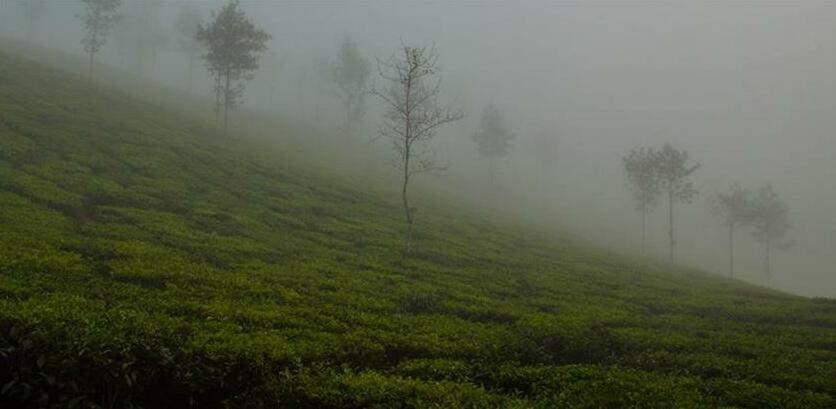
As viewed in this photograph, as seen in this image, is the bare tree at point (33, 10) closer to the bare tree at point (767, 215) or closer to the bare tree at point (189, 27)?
the bare tree at point (189, 27)

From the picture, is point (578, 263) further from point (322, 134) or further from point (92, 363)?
point (322, 134)

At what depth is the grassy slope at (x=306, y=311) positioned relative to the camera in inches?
452

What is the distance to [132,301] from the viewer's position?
15125 mm

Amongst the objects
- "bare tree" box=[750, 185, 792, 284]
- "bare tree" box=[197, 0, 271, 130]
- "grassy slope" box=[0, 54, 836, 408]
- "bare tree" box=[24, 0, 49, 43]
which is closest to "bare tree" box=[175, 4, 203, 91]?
"bare tree" box=[24, 0, 49, 43]

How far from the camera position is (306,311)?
56.7ft

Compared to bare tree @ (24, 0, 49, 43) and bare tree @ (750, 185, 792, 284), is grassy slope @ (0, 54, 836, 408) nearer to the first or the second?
bare tree @ (750, 185, 792, 284)

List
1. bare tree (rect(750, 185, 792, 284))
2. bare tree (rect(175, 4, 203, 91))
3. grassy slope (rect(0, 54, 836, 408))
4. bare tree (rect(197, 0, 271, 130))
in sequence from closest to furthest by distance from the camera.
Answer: grassy slope (rect(0, 54, 836, 408)) < bare tree (rect(197, 0, 271, 130)) < bare tree (rect(750, 185, 792, 284)) < bare tree (rect(175, 4, 203, 91))

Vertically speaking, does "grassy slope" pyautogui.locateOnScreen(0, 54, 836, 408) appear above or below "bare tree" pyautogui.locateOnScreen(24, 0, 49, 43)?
below

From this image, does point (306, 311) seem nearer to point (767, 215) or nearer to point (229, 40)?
point (229, 40)

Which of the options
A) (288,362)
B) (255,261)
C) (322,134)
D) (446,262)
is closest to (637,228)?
(322,134)

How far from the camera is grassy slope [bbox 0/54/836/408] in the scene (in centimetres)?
1148

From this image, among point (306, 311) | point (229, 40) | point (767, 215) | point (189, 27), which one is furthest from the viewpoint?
point (189, 27)

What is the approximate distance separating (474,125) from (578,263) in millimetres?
139454

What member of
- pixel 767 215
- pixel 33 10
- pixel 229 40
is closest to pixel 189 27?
pixel 33 10
